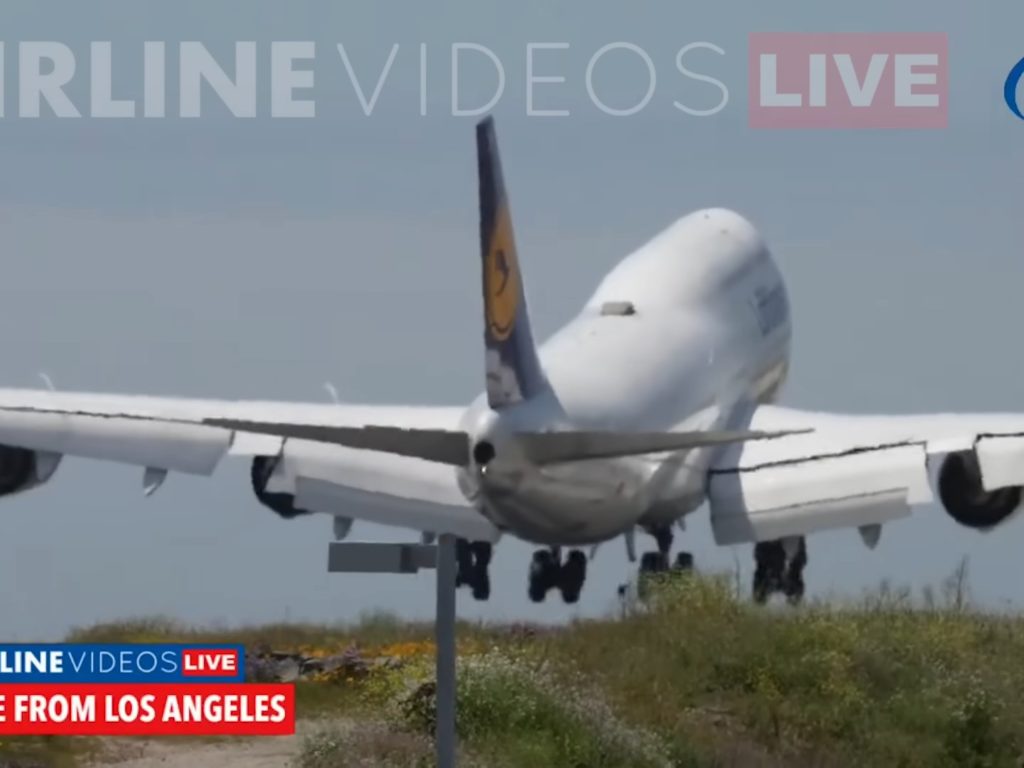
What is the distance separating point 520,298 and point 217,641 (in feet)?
26.7

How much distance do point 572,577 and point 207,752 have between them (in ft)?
59.0

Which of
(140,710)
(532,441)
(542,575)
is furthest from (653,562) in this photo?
(140,710)

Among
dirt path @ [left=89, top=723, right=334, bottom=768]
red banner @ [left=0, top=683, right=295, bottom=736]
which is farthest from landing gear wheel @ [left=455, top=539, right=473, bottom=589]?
dirt path @ [left=89, top=723, right=334, bottom=768]

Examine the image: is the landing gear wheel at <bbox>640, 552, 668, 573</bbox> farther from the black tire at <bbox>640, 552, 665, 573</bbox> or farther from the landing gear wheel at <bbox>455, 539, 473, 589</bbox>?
the landing gear wheel at <bbox>455, 539, 473, 589</bbox>

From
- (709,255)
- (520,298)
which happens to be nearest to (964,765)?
(520,298)

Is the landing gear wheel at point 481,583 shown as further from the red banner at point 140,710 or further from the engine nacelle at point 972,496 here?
the red banner at point 140,710

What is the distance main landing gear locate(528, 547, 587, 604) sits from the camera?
55.2 m

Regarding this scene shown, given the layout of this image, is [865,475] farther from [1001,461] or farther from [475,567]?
[475,567]

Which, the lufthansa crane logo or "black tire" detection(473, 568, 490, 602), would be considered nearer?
the lufthansa crane logo

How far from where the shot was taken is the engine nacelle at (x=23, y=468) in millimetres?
54875

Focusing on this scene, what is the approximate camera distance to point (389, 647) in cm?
4941

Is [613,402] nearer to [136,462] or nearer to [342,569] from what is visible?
[136,462]

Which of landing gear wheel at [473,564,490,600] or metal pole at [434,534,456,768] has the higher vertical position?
landing gear wheel at [473,564,490,600]

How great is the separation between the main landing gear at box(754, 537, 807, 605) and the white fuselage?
1.66 meters
